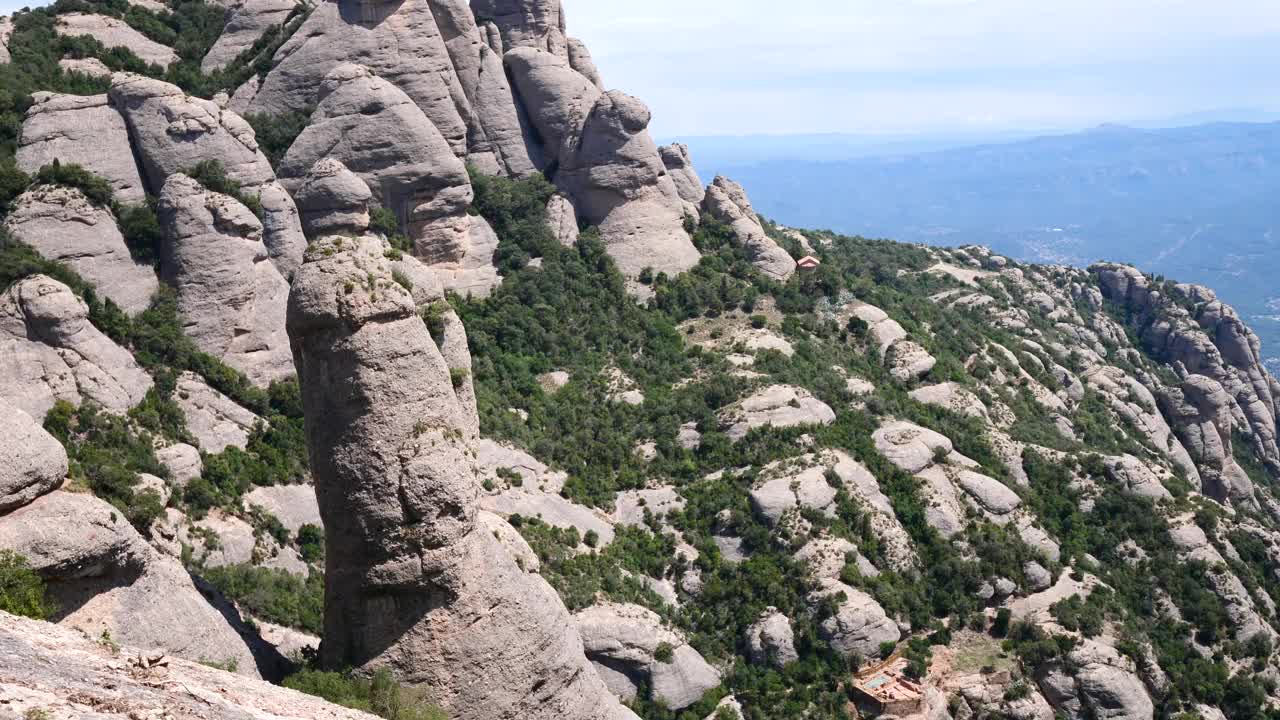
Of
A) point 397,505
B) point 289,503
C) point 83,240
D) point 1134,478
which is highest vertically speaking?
point 83,240

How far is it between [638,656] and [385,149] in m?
31.1

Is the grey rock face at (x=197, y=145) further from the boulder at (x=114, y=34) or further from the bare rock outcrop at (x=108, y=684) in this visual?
the bare rock outcrop at (x=108, y=684)

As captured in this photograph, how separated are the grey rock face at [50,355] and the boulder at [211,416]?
2363 millimetres

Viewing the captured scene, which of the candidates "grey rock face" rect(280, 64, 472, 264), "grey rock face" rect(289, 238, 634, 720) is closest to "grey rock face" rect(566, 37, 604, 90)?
"grey rock face" rect(280, 64, 472, 264)

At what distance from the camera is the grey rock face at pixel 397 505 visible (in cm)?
2647

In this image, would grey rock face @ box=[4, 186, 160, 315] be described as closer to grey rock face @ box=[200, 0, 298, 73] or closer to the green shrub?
grey rock face @ box=[200, 0, 298, 73]

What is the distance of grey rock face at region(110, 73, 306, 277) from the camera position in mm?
47062

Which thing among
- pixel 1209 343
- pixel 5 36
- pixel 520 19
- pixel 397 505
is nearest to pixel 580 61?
pixel 520 19

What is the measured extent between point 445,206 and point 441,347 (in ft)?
89.1

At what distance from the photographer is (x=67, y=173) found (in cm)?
4319

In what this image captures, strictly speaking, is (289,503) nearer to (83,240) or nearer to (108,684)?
(83,240)

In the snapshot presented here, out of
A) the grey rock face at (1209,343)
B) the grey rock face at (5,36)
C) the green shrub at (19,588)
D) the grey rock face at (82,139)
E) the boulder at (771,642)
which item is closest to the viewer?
the green shrub at (19,588)

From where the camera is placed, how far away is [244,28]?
62062 mm

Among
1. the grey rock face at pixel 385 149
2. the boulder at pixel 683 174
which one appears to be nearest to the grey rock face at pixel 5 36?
the grey rock face at pixel 385 149
